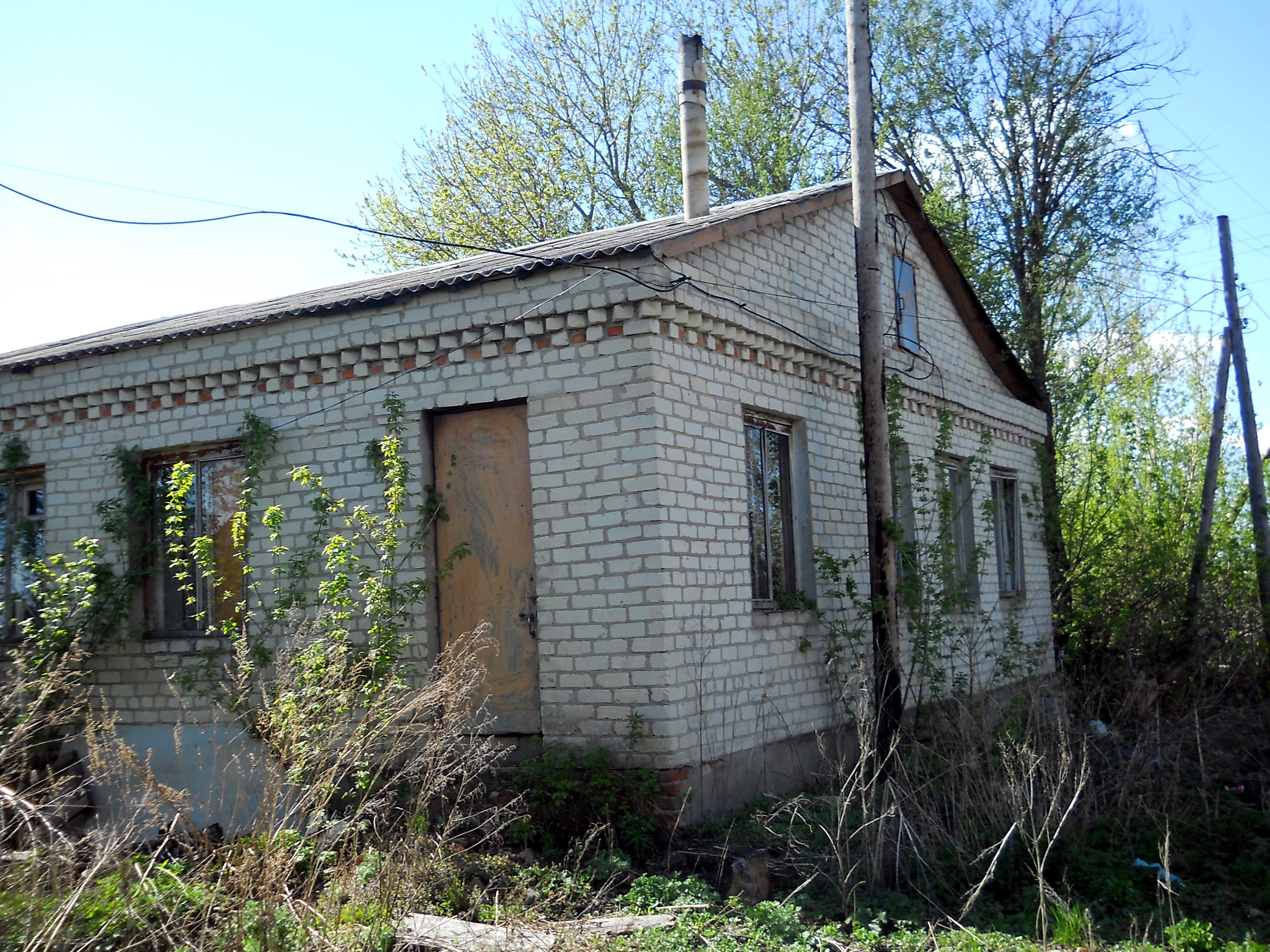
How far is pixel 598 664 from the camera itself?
7.06 meters

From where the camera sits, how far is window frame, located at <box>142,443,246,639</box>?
896 centimetres

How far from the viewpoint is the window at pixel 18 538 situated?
965 cm

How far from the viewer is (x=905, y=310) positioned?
38.2 feet

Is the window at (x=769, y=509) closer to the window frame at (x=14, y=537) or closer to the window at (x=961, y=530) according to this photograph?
the window at (x=961, y=530)

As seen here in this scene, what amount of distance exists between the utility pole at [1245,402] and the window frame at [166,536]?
12071 millimetres

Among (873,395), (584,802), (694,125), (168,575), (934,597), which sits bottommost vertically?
(584,802)

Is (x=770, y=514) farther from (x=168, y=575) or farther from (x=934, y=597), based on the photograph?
(x=168, y=575)

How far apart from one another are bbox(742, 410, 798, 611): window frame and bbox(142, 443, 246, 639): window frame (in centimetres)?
410

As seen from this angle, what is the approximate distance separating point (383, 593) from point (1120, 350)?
824 inches

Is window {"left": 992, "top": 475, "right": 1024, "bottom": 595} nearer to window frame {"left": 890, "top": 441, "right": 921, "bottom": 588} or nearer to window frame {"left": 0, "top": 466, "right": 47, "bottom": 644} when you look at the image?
window frame {"left": 890, "top": 441, "right": 921, "bottom": 588}

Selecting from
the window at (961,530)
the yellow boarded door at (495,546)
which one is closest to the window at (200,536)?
the yellow boarded door at (495,546)

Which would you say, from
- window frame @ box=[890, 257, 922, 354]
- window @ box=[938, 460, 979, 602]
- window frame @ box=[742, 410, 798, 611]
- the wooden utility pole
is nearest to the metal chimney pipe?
window frame @ box=[742, 410, 798, 611]

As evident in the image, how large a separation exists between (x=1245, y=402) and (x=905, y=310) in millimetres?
5928

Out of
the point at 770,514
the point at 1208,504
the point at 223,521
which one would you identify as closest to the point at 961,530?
the point at 1208,504
